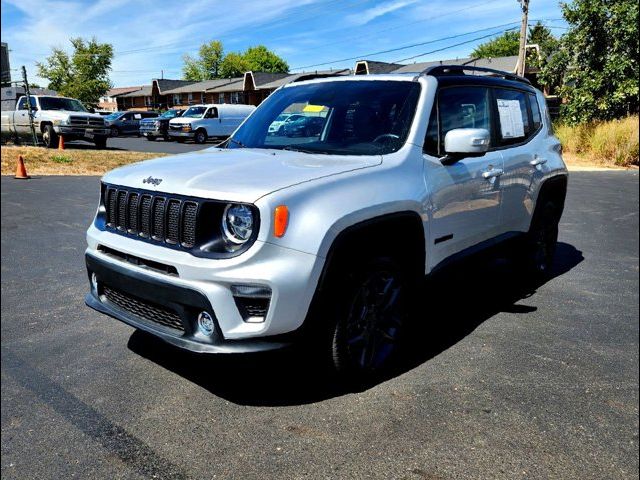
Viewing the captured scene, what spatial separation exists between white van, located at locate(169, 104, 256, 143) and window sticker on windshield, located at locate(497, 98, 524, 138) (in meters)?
23.1

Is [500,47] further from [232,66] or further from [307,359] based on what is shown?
[307,359]

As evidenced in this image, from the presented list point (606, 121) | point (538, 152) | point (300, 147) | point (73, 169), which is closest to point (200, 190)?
point (300, 147)

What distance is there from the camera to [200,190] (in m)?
2.75

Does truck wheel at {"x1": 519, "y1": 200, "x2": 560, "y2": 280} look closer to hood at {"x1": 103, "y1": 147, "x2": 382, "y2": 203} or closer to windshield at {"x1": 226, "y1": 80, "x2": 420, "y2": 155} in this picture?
windshield at {"x1": 226, "y1": 80, "x2": 420, "y2": 155}

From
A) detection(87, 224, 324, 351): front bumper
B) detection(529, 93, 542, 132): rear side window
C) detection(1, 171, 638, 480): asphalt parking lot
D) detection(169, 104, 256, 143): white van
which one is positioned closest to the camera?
detection(1, 171, 638, 480): asphalt parking lot

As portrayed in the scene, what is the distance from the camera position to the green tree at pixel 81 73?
8680mm

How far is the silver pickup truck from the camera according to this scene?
1734 centimetres

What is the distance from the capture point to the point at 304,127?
13.2 feet

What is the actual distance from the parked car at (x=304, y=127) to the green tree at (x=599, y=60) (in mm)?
17693

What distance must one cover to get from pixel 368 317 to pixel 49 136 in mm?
17775

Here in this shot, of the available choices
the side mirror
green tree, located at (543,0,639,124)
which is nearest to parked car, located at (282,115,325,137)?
the side mirror

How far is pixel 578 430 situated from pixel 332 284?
1468 millimetres

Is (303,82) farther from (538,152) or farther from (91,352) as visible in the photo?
(91,352)

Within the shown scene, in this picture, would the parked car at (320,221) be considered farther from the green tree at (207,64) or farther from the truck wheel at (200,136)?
the green tree at (207,64)
